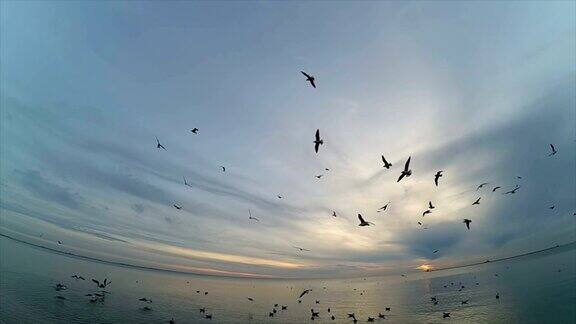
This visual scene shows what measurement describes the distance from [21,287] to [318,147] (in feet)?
277

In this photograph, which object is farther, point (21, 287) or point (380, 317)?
point (21, 287)

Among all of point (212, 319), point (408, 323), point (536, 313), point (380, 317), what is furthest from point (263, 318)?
point (536, 313)

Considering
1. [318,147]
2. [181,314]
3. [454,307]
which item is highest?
[318,147]

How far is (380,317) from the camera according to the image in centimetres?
6894

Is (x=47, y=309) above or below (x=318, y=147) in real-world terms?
below

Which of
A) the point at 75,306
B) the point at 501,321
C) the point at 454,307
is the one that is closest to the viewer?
the point at 501,321

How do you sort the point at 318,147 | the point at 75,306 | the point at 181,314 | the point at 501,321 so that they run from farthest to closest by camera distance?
the point at 181,314, the point at 75,306, the point at 501,321, the point at 318,147

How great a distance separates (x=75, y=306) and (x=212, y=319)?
25981 mm

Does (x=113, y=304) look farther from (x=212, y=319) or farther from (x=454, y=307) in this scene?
(x=454, y=307)

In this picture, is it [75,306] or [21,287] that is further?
[21,287]

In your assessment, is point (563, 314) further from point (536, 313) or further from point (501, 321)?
point (501, 321)

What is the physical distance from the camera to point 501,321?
183 ft

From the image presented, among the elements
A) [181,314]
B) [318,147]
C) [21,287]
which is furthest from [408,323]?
[21,287]

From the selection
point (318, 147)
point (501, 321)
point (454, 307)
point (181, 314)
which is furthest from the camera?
point (454, 307)
